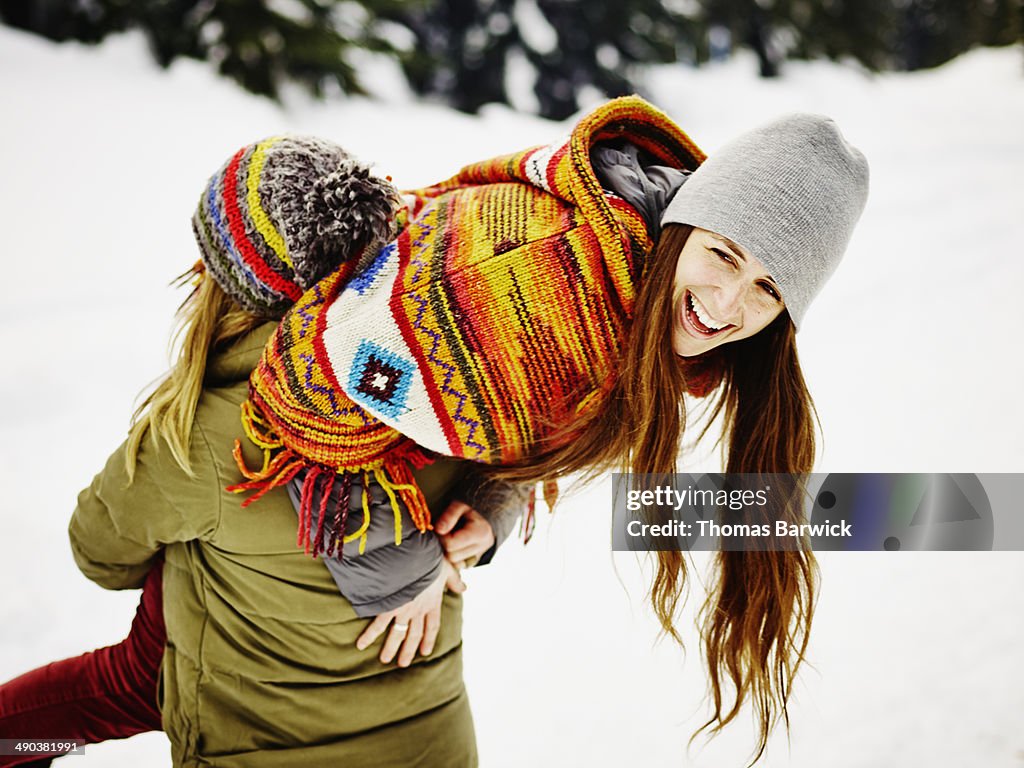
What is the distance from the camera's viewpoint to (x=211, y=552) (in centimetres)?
97

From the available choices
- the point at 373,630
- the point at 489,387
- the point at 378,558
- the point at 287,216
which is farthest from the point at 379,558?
the point at 287,216

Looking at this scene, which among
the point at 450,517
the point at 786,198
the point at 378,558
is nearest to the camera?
the point at 786,198

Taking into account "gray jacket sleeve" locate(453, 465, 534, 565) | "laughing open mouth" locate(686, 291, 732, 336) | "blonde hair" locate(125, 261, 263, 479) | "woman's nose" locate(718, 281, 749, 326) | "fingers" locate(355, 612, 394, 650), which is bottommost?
"fingers" locate(355, 612, 394, 650)

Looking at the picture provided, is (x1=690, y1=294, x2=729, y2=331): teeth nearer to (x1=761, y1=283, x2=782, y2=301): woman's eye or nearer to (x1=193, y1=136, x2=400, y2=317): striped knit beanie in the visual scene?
(x1=761, y1=283, x2=782, y2=301): woman's eye

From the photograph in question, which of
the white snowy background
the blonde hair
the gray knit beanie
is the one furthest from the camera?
the white snowy background

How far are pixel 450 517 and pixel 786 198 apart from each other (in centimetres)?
57

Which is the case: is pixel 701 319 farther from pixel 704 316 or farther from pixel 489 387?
pixel 489 387

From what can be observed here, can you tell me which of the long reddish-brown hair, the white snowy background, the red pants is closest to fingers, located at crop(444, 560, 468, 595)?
the long reddish-brown hair

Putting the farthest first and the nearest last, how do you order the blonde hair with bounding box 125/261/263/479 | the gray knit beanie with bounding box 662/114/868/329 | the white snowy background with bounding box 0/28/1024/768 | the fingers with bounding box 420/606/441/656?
1. the white snowy background with bounding box 0/28/1024/768
2. the fingers with bounding box 420/606/441/656
3. the blonde hair with bounding box 125/261/263/479
4. the gray knit beanie with bounding box 662/114/868/329

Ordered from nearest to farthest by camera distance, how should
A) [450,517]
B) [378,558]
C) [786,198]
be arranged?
[786,198]
[378,558]
[450,517]

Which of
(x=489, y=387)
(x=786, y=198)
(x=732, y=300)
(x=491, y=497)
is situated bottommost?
(x=491, y=497)

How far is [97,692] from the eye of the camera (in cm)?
105

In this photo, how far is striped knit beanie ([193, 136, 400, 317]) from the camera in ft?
2.72

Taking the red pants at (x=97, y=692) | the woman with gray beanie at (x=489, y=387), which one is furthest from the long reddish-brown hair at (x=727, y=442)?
the red pants at (x=97, y=692)
